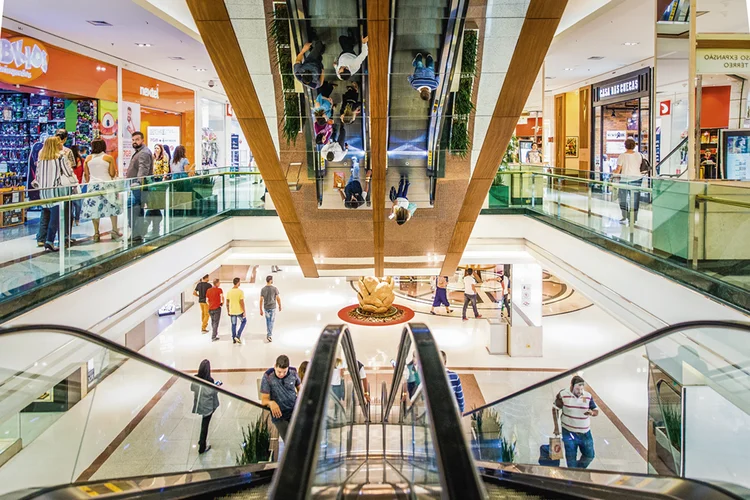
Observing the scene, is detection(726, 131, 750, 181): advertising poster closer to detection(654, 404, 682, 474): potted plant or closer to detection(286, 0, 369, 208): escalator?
detection(286, 0, 369, 208): escalator

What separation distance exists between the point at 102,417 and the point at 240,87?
3359mm

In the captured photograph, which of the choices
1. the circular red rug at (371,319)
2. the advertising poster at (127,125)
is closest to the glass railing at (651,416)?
the circular red rug at (371,319)

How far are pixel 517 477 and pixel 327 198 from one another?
6000 millimetres

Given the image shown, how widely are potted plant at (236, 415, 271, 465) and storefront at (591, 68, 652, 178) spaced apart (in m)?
16.2

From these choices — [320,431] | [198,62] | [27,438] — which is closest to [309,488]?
[320,431]

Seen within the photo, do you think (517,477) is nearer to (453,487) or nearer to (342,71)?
(453,487)

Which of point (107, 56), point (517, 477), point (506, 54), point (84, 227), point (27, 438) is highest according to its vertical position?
point (107, 56)

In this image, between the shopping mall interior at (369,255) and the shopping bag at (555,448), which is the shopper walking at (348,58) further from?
the shopping bag at (555,448)

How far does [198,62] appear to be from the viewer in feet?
52.9

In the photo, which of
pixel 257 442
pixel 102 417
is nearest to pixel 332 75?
pixel 257 442

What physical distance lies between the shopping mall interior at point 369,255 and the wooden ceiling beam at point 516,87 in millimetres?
27

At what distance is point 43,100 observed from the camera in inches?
495

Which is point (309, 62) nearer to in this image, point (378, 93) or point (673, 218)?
point (378, 93)

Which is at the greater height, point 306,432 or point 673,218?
point 673,218
